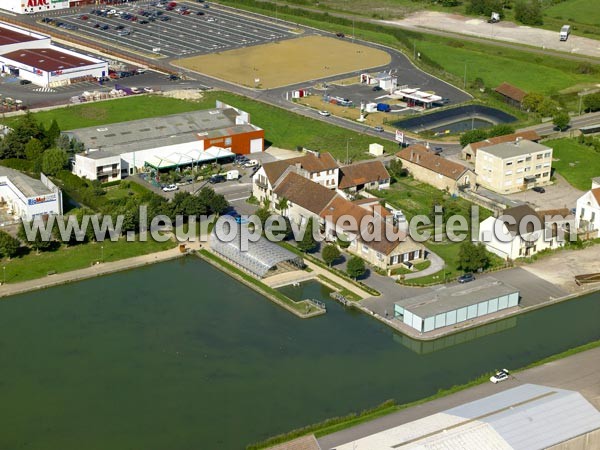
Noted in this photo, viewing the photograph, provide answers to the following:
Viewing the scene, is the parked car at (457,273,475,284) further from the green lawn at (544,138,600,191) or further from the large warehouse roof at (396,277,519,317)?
the green lawn at (544,138,600,191)

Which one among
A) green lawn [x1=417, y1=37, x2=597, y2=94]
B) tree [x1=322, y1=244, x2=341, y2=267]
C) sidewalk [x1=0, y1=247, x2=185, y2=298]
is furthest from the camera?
green lawn [x1=417, y1=37, x2=597, y2=94]

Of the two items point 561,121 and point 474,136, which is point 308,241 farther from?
point 561,121

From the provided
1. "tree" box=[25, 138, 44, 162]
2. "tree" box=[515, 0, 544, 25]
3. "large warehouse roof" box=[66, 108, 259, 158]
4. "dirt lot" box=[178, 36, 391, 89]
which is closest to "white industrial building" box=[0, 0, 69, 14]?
"dirt lot" box=[178, 36, 391, 89]

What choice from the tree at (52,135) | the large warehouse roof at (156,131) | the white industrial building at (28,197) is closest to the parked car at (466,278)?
the white industrial building at (28,197)

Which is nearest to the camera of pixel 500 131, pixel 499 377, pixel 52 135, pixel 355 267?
pixel 499 377

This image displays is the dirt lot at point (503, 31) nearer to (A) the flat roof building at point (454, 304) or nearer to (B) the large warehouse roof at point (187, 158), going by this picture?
(B) the large warehouse roof at point (187, 158)

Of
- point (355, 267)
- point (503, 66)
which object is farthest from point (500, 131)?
point (503, 66)
